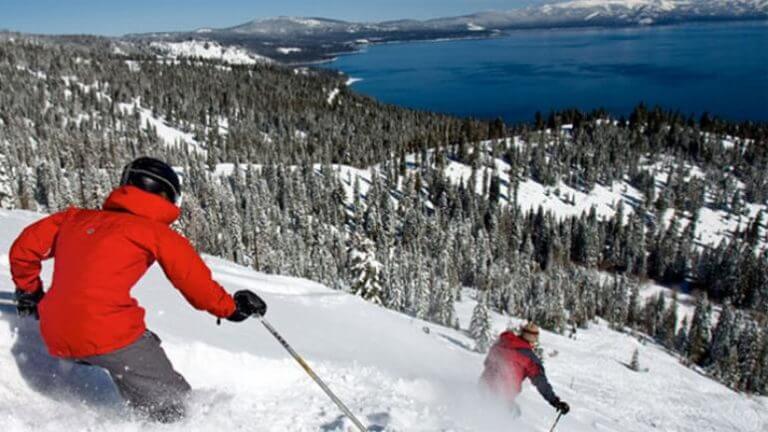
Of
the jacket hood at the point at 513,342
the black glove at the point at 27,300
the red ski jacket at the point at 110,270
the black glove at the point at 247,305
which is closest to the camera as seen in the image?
the red ski jacket at the point at 110,270

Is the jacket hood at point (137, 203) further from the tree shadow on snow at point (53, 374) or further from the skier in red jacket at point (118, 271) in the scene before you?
the tree shadow on snow at point (53, 374)

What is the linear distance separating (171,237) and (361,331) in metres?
10.1

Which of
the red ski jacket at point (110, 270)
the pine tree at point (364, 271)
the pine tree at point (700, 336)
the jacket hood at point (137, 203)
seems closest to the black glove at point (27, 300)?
the red ski jacket at point (110, 270)

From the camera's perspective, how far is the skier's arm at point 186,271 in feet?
16.2

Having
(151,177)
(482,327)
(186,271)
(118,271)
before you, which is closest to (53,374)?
(118,271)

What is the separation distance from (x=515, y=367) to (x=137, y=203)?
720 cm

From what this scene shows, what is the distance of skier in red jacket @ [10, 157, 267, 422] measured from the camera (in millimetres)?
4816

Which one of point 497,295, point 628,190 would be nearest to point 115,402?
point 497,295

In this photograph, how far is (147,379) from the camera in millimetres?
5457

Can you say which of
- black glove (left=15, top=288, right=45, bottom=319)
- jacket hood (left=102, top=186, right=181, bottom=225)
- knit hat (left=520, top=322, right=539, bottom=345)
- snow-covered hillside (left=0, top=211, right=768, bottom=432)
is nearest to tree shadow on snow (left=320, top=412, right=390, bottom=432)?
snow-covered hillside (left=0, top=211, right=768, bottom=432)

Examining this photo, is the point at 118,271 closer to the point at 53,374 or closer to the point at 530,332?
the point at 53,374

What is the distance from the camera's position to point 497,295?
101062mm

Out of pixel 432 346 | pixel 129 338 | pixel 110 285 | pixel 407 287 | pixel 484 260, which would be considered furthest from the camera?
pixel 484 260

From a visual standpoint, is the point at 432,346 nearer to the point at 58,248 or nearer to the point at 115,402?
the point at 115,402
